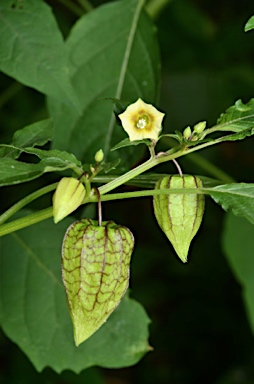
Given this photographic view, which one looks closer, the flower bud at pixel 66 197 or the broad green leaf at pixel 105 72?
the flower bud at pixel 66 197

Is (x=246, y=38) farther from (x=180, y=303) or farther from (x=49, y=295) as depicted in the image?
(x=49, y=295)

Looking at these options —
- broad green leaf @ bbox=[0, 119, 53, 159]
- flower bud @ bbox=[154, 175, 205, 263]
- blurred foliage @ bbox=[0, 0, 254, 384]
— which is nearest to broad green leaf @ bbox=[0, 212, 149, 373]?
broad green leaf @ bbox=[0, 119, 53, 159]

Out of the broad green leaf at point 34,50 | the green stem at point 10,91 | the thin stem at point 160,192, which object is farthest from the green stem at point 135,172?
the green stem at point 10,91

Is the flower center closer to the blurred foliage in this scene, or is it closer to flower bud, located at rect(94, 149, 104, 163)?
flower bud, located at rect(94, 149, 104, 163)

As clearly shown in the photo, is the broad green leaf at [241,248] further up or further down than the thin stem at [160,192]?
further down

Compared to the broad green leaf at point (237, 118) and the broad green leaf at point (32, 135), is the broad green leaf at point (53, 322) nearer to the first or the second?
the broad green leaf at point (32, 135)

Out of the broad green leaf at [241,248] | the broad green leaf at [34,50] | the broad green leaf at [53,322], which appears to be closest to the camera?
the broad green leaf at [34,50]

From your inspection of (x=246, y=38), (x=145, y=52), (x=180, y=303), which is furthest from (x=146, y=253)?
(x=145, y=52)
